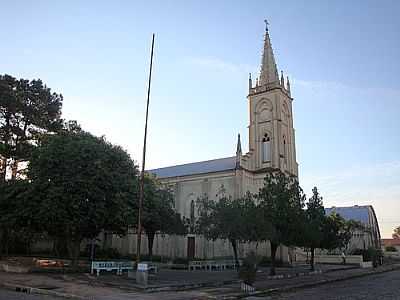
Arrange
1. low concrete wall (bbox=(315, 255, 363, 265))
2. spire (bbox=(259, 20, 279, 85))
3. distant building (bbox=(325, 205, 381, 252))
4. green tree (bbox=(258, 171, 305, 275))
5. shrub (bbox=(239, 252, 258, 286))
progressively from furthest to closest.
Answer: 1. distant building (bbox=(325, 205, 381, 252))
2. spire (bbox=(259, 20, 279, 85))
3. low concrete wall (bbox=(315, 255, 363, 265))
4. green tree (bbox=(258, 171, 305, 275))
5. shrub (bbox=(239, 252, 258, 286))

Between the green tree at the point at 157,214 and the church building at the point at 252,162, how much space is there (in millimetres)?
8910

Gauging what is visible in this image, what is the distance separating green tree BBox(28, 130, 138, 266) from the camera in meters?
24.1

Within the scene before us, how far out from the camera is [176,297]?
17.2 meters

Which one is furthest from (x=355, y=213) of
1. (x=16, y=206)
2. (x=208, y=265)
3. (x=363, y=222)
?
(x=16, y=206)

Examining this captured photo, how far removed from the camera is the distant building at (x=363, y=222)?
208 ft

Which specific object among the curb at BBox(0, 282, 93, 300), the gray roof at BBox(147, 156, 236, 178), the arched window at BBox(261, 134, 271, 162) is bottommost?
the curb at BBox(0, 282, 93, 300)

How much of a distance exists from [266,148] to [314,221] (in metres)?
16.3

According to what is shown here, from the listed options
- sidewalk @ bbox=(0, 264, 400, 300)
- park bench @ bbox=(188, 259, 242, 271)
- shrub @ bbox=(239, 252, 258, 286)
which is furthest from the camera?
park bench @ bbox=(188, 259, 242, 271)

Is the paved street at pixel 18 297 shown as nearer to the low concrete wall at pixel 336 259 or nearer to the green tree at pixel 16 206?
the green tree at pixel 16 206

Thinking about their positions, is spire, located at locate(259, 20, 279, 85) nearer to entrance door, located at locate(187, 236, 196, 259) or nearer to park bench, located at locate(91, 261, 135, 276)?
entrance door, located at locate(187, 236, 196, 259)

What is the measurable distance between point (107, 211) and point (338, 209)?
64372 millimetres

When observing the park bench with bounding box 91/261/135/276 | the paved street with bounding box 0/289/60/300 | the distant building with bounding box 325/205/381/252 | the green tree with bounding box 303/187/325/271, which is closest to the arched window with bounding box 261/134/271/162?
the green tree with bounding box 303/187/325/271

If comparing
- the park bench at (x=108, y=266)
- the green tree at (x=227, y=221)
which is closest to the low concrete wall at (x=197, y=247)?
the green tree at (x=227, y=221)

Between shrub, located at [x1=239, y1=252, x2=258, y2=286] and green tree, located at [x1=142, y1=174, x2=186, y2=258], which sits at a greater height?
green tree, located at [x1=142, y1=174, x2=186, y2=258]
